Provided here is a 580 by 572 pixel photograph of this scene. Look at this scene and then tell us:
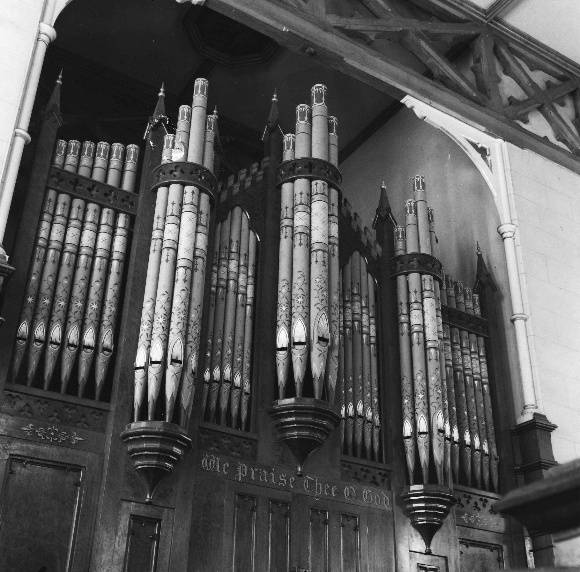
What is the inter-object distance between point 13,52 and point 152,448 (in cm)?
321

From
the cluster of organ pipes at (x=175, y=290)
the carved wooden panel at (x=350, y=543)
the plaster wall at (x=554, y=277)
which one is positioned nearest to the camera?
the cluster of organ pipes at (x=175, y=290)

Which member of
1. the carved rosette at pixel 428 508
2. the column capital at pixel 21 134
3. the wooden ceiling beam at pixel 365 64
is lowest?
the carved rosette at pixel 428 508

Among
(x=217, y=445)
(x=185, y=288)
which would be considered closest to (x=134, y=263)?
(x=185, y=288)

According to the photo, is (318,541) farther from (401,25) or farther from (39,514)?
(401,25)

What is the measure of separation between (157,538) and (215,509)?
517mm

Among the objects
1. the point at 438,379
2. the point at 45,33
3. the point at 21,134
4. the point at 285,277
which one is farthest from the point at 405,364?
the point at 45,33

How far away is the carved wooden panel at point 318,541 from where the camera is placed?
6131mm

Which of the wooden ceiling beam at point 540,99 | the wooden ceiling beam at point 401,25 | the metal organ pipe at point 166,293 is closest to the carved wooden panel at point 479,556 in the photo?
the metal organ pipe at point 166,293

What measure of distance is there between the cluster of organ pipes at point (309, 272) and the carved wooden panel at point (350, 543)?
936mm

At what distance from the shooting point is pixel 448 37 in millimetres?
9539

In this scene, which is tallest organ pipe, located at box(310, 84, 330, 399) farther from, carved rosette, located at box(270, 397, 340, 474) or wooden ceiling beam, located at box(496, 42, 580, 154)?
wooden ceiling beam, located at box(496, 42, 580, 154)

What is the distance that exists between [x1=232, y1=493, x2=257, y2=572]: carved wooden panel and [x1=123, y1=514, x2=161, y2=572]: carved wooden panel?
60 centimetres

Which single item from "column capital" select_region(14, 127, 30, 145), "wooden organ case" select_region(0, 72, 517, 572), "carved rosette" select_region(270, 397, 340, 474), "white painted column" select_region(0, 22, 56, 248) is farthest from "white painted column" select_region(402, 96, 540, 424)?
"column capital" select_region(14, 127, 30, 145)

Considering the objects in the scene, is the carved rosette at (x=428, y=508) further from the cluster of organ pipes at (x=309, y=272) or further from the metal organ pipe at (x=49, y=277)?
the metal organ pipe at (x=49, y=277)
